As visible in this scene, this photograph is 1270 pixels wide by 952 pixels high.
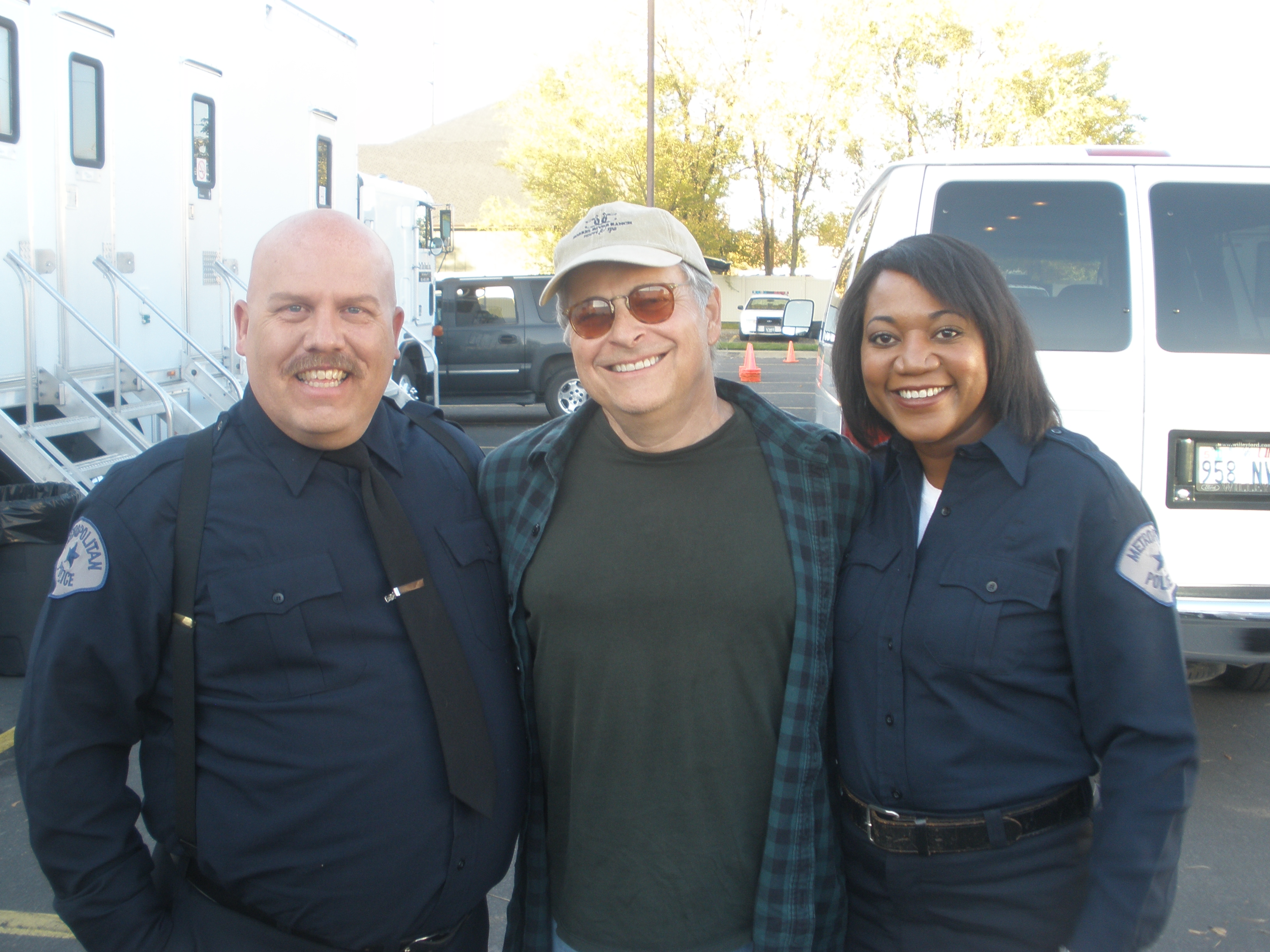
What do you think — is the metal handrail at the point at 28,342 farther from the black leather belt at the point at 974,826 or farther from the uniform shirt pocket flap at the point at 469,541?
the black leather belt at the point at 974,826

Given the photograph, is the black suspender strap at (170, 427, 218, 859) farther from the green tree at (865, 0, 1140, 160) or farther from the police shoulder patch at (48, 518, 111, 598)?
the green tree at (865, 0, 1140, 160)

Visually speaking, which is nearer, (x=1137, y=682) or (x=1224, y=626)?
(x=1137, y=682)

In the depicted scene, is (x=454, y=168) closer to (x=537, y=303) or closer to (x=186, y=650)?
(x=537, y=303)

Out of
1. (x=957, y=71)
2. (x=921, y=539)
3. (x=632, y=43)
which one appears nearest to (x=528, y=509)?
(x=921, y=539)

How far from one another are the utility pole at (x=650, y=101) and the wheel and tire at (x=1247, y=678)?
17335mm

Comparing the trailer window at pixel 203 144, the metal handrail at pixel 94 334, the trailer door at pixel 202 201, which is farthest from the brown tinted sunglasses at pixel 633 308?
the trailer window at pixel 203 144

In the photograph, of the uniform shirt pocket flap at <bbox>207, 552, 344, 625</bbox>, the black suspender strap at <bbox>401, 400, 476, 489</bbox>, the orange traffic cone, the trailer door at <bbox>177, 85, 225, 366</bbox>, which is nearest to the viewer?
the uniform shirt pocket flap at <bbox>207, 552, 344, 625</bbox>

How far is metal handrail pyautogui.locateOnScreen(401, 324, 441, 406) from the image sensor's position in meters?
12.4

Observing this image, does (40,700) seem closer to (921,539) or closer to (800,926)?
(800,926)

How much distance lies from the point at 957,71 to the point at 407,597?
37.4m

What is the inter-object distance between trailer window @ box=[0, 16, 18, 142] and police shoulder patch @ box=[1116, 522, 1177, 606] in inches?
248

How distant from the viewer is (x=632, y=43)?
32562 millimetres

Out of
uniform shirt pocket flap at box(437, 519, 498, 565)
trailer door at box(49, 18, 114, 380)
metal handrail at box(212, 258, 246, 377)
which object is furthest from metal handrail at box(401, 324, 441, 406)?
uniform shirt pocket flap at box(437, 519, 498, 565)

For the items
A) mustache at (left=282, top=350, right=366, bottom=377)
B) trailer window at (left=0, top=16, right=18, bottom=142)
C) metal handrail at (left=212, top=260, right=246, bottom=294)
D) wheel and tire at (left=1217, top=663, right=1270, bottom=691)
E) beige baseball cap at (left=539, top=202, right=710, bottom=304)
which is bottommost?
wheel and tire at (left=1217, top=663, right=1270, bottom=691)
